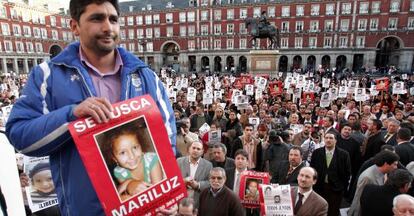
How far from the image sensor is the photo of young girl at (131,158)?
1.42 meters

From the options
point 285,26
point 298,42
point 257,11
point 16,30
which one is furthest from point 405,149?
point 16,30

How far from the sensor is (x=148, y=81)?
179cm

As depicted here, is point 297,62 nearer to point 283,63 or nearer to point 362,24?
point 283,63

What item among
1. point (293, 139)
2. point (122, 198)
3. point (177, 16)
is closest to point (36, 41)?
point (177, 16)

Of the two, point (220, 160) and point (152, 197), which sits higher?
point (152, 197)

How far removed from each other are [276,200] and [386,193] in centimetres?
169

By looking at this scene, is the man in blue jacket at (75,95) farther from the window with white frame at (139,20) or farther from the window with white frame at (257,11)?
the window with white frame at (139,20)

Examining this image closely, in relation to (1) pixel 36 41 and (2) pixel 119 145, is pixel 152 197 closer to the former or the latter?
(2) pixel 119 145

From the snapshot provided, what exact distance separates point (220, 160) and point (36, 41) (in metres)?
67.8

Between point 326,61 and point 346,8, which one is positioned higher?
point 346,8

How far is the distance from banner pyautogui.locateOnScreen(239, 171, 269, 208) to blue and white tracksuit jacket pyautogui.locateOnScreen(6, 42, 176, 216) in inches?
129

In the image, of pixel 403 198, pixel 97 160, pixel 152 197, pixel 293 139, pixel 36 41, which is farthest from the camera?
pixel 36 41

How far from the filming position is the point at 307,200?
441 cm

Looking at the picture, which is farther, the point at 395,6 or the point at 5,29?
the point at 5,29
